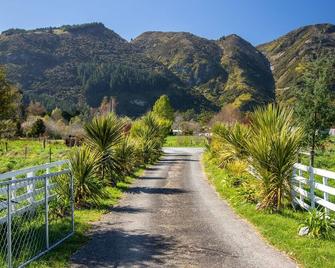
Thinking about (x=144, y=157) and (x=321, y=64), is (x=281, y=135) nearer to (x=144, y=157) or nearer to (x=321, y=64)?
(x=321, y=64)

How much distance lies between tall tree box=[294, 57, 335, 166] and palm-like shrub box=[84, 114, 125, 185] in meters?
11.2

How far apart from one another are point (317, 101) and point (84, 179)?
1543 cm

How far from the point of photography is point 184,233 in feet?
35.3

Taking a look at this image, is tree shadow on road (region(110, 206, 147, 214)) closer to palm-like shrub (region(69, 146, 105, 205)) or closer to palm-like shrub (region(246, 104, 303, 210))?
palm-like shrub (region(69, 146, 105, 205))

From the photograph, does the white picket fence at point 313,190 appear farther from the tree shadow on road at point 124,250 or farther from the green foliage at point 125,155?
the green foliage at point 125,155

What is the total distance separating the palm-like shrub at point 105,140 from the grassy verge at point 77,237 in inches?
67.2

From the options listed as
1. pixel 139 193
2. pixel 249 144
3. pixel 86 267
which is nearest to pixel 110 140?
pixel 139 193

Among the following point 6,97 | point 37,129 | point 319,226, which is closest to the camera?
point 319,226

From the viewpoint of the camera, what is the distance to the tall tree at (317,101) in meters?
25.9

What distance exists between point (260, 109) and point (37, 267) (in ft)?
30.6

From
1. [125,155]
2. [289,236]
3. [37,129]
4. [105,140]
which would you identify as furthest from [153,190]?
[37,129]

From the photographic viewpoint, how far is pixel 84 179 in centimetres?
1495

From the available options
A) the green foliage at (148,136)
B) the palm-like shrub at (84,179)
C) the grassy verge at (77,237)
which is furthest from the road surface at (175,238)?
the green foliage at (148,136)

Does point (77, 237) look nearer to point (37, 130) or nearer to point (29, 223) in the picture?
point (29, 223)
